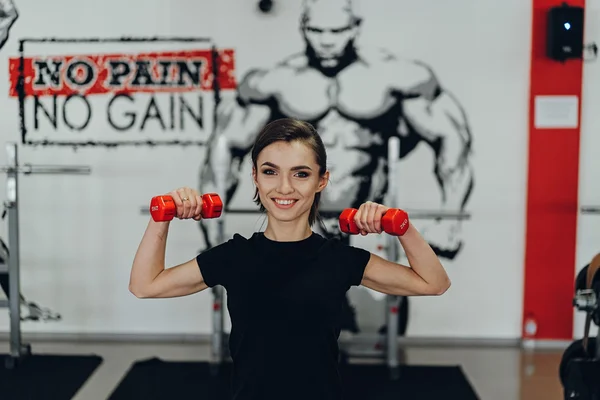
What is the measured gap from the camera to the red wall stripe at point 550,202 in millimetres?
3641

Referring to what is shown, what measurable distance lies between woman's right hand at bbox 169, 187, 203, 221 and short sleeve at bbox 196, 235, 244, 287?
4.1 inches

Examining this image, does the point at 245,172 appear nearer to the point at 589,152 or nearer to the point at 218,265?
the point at 589,152

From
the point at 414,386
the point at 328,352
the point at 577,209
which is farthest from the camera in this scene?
the point at 577,209

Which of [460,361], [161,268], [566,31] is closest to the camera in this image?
[161,268]

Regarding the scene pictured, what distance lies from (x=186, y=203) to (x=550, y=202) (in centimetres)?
277

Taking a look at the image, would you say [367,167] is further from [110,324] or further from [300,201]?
[300,201]

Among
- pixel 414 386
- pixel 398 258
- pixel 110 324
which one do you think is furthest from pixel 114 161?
pixel 414 386

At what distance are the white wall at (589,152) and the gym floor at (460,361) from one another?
0.63m

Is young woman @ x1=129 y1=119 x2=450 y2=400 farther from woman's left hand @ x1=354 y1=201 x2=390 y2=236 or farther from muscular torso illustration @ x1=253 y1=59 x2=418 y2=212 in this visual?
muscular torso illustration @ x1=253 y1=59 x2=418 y2=212

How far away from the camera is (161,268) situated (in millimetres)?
1508

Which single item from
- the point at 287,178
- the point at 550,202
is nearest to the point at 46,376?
the point at 287,178

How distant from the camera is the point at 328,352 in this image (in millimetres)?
1459

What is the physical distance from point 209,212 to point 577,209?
2788 mm

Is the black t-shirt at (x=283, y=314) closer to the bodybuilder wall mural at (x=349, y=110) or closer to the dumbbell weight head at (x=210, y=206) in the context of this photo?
the dumbbell weight head at (x=210, y=206)
